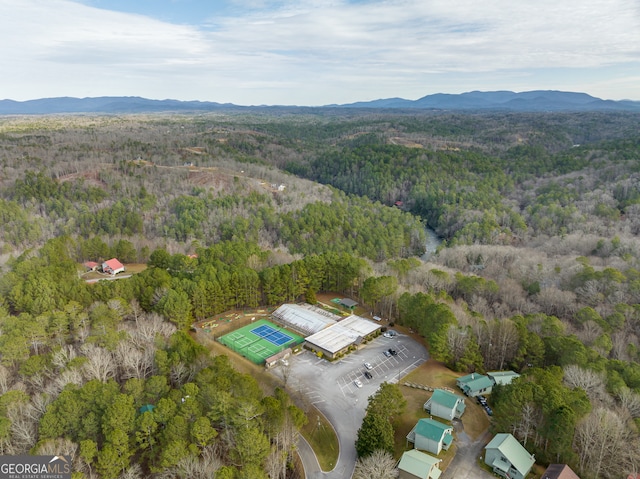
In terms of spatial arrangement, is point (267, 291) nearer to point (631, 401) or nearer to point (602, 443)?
point (602, 443)

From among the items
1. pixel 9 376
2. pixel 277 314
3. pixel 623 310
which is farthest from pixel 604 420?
pixel 9 376

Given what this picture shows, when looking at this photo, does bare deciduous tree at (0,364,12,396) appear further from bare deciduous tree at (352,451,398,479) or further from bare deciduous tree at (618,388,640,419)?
bare deciduous tree at (618,388,640,419)

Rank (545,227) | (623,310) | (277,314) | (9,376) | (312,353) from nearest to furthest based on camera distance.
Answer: (9,376) < (312,353) < (623,310) < (277,314) < (545,227)

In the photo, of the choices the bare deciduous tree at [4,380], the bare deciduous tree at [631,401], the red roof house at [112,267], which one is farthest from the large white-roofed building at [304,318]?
the red roof house at [112,267]

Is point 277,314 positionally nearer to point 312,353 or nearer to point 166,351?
point 312,353

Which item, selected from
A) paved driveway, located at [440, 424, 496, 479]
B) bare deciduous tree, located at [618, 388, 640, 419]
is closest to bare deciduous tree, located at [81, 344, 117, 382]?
paved driveway, located at [440, 424, 496, 479]

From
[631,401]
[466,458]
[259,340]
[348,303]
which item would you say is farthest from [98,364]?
[631,401]
